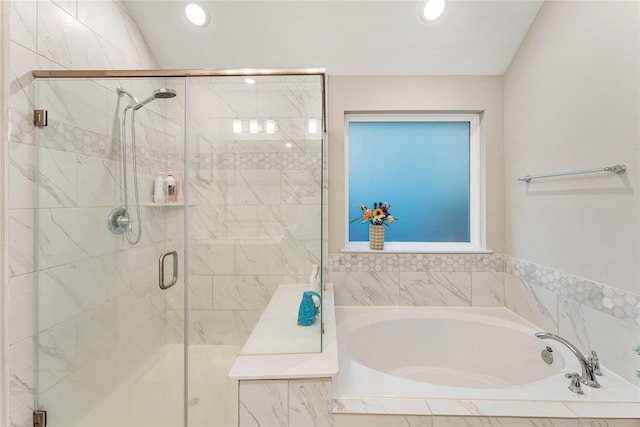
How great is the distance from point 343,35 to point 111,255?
1.84 m

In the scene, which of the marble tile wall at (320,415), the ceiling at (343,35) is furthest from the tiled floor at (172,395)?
the ceiling at (343,35)

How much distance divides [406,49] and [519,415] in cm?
201

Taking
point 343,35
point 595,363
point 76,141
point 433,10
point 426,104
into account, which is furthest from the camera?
point 426,104

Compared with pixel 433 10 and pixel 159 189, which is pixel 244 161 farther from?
pixel 433 10

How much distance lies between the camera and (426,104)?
1.99m

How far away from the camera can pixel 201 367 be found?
134 cm

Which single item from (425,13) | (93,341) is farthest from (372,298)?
(425,13)

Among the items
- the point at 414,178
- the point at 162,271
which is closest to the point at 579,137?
the point at 414,178

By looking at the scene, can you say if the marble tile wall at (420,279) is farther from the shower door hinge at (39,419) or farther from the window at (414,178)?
the shower door hinge at (39,419)

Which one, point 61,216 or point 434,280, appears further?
point 434,280

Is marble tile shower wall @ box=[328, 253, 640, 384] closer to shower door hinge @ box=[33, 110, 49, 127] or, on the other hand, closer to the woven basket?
the woven basket

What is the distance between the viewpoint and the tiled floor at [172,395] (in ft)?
4.32

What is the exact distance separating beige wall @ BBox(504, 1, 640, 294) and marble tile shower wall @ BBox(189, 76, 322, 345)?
128cm

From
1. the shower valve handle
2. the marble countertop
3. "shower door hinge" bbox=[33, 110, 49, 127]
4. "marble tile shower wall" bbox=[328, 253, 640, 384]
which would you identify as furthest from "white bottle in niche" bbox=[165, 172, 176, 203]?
"marble tile shower wall" bbox=[328, 253, 640, 384]
